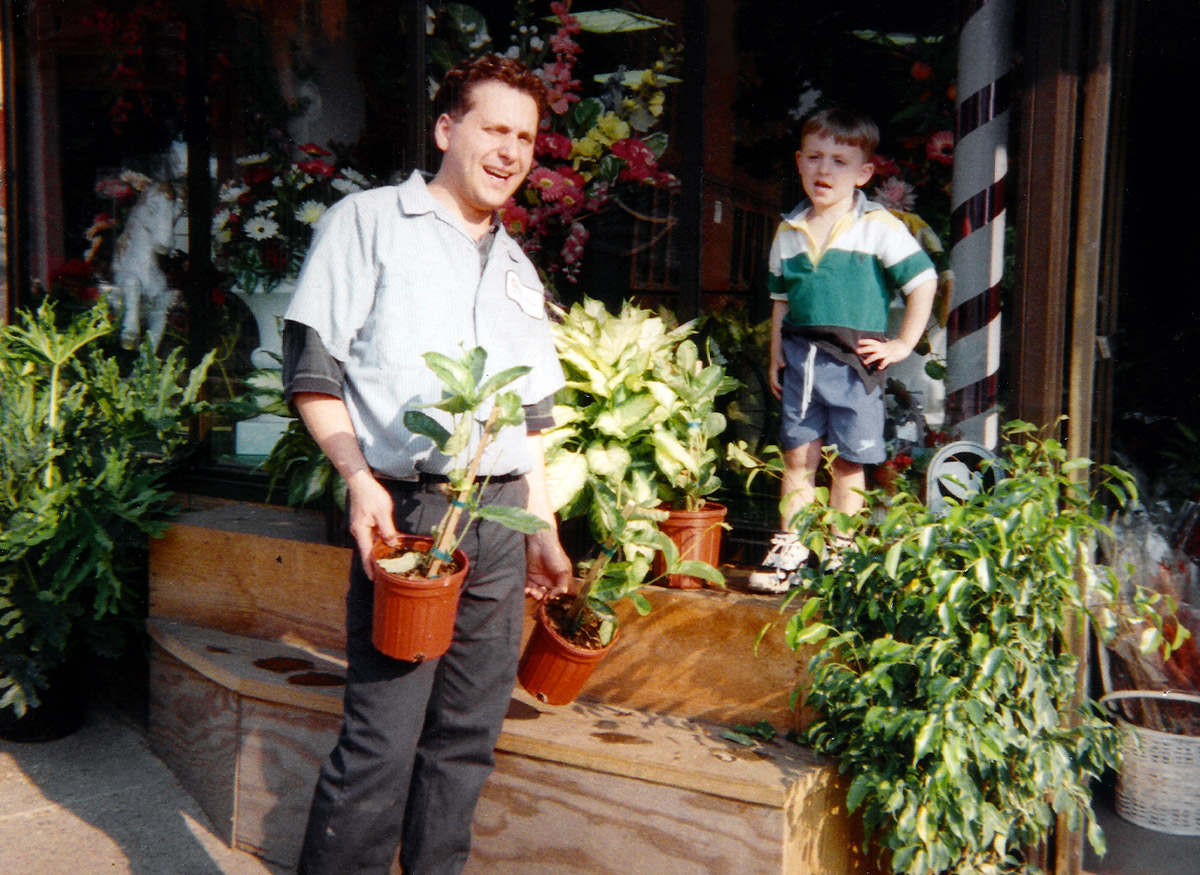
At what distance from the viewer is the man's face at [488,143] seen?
7.54 feet

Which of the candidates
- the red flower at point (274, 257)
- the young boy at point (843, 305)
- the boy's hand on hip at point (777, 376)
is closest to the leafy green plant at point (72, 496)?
the red flower at point (274, 257)

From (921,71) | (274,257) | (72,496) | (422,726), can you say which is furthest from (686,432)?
(274,257)

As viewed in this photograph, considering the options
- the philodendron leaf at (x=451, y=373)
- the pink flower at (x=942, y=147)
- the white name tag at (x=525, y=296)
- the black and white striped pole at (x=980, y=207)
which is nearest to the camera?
the philodendron leaf at (x=451, y=373)

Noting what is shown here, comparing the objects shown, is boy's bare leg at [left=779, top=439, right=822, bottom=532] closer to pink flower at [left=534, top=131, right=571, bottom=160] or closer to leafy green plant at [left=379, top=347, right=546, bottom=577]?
leafy green plant at [left=379, top=347, right=546, bottom=577]

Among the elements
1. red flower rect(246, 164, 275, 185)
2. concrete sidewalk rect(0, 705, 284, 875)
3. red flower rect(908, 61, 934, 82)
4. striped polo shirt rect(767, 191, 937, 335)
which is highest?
red flower rect(908, 61, 934, 82)

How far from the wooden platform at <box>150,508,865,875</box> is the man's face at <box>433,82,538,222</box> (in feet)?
4.22

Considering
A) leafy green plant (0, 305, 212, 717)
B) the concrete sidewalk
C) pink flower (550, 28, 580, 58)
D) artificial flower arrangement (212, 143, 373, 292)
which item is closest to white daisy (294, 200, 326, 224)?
artificial flower arrangement (212, 143, 373, 292)

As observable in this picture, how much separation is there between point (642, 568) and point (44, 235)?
399 cm

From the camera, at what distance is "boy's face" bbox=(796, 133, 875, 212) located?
2.98 metres

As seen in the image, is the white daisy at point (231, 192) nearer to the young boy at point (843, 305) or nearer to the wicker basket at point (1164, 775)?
the young boy at point (843, 305)

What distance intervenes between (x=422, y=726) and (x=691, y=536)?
3.25 feet

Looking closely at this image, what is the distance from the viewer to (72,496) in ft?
11.6

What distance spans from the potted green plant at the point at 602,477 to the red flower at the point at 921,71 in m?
1.06

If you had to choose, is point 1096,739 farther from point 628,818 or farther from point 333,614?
point 333,614
